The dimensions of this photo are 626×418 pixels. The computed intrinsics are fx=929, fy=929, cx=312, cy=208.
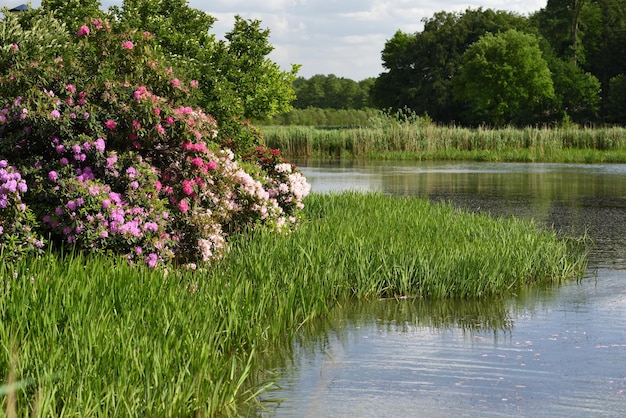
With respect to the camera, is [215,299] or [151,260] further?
[151,260]

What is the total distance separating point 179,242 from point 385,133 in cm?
3855

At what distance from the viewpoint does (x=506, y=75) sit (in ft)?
237

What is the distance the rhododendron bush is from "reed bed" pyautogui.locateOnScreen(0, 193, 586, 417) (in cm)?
45

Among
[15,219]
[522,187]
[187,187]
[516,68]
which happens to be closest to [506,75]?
[516,68]

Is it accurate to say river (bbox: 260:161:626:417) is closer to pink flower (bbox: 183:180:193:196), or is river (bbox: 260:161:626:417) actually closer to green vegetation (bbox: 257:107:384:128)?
Answer: pink flower (bbox: 183:180:193:196)

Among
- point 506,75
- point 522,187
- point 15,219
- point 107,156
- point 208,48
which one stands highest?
point 506,75

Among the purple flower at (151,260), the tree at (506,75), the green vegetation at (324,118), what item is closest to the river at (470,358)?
the purple flower at (151,260)

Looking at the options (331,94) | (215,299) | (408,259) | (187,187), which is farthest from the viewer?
(331,94)

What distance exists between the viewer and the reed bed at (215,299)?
16.4 feet

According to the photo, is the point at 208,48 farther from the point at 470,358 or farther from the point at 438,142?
the point at 438,142

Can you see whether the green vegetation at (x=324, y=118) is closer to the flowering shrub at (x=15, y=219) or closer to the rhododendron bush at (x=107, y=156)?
the rhododendron bush at (x=107, y=156)

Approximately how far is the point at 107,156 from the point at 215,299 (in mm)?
2621

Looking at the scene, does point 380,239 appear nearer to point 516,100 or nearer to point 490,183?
point 490,183

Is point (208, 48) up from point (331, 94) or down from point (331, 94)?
down
